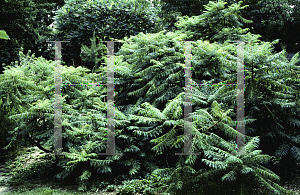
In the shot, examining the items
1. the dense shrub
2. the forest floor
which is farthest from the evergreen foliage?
the dense shrub

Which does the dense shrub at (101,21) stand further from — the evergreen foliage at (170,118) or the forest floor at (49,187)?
the forest floor at (49,187)

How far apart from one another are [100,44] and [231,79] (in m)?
6.31

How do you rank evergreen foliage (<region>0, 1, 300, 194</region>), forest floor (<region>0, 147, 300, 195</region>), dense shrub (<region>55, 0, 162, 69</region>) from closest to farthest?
evergreen foliage (<region>0, 1, 300, 194</region>) → forest floor (<region>0, 147, 300, 195</region>) → dense shrub (<region>55, 0, 162, 69</region>)

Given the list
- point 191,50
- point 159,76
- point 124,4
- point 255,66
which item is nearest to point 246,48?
point 255,66

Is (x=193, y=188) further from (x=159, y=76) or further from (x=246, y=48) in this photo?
(x=246, y=48)

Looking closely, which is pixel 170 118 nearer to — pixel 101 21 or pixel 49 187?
pixel 49 187

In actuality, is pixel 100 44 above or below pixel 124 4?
below

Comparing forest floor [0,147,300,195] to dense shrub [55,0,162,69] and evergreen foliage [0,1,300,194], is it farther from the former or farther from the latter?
dense shrub [55,0,162,69]

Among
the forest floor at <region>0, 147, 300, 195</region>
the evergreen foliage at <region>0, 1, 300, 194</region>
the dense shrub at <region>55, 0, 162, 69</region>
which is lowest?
the forest floor at <region>0, 147, 300, 195</region>

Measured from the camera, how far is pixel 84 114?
16.8 feet

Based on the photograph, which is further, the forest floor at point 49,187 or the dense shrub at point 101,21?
the dense shrub at point 101,21

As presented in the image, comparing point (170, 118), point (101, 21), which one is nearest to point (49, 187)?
point (170, 118)

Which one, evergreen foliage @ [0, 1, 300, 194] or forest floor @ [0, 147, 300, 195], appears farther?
forest floor @ [0, 147, 300, 195]

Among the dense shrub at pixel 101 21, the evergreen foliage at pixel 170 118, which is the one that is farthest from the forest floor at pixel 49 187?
the dense shrub at pixel 101 21
